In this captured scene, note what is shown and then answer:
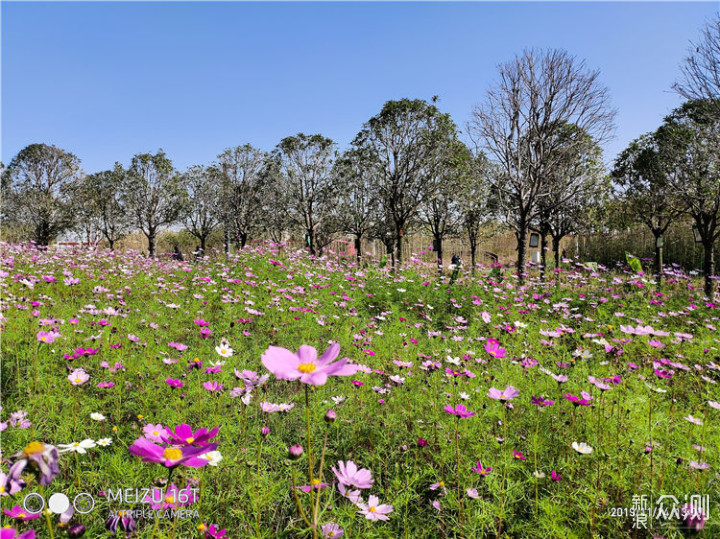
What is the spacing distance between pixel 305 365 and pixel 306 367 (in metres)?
0.01

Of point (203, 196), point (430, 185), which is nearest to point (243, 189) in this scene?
point (203, 196)

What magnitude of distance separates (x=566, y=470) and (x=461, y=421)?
558 mm

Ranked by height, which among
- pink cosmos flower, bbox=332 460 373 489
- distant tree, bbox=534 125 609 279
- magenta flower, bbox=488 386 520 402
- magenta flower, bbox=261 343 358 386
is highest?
distant tree, bbox=534 125 609 279

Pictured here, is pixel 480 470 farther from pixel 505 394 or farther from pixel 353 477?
pixel 353 477

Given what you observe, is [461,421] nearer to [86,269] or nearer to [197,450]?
[197,450]

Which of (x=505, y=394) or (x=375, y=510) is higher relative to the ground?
(x=505, y=394)

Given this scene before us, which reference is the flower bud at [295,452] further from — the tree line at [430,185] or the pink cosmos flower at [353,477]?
the tree line at [430,185]

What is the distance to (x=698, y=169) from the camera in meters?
8.68

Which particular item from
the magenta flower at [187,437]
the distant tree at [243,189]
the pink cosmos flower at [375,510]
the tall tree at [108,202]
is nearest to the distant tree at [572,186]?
the pink cosmos flower at [375,510]

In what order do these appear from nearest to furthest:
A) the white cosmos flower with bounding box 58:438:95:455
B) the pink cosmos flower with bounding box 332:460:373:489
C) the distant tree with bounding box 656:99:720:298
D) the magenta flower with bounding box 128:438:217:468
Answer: the magenta flower with bounding box 128:438:217:468 → the pink cosmos flower with bounding box 332:460:373:489 → the white cosmos flower with bounding box 58:438:95:455 → the distant tree with bounding box 656:99:720:298

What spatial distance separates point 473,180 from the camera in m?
11.2

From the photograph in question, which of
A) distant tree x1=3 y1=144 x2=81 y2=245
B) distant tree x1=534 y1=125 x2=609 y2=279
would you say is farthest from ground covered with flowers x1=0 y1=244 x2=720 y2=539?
distant tree x1=3 y1=144 x2=81 y2=245

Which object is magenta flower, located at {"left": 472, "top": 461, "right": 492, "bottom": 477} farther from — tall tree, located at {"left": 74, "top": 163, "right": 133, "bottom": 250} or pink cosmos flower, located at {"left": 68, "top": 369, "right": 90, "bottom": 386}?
tall tree, located at {"left": 74, "top": 163, "right": 133, "bottom": 250}

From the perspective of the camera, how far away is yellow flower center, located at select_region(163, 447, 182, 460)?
68 cm
